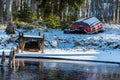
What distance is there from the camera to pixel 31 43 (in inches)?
1518

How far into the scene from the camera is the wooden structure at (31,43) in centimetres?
3703

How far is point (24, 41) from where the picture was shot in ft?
123

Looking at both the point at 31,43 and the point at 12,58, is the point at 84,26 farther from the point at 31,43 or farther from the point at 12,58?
the point at 12,58

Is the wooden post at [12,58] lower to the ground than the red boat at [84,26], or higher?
lower

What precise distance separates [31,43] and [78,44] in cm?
453

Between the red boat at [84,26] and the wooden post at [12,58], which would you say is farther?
the red boat at [84,26]

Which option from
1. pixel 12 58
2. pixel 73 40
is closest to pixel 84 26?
pixel 73 40

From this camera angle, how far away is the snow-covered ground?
3656 cm

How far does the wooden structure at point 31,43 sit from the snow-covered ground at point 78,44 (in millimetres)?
805

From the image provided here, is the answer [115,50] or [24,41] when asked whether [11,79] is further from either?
[115,50]

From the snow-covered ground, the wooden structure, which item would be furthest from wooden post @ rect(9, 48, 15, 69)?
the wooden structure

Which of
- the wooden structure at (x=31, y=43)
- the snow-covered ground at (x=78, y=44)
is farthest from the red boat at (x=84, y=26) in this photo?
the wooden structure at (x=31, y=43)

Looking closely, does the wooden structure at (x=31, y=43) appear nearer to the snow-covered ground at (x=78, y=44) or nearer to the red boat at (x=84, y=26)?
the snow-covered ground at (x=78, y=44)

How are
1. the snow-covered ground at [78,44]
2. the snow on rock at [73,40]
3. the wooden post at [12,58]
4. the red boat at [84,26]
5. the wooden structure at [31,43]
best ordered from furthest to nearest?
the red boat at [84,26] < the snow on rock at [73,40] < the wooden structure at [31,43] < the snow-covered ground at [78,44] < the wooden post at [12,58]
